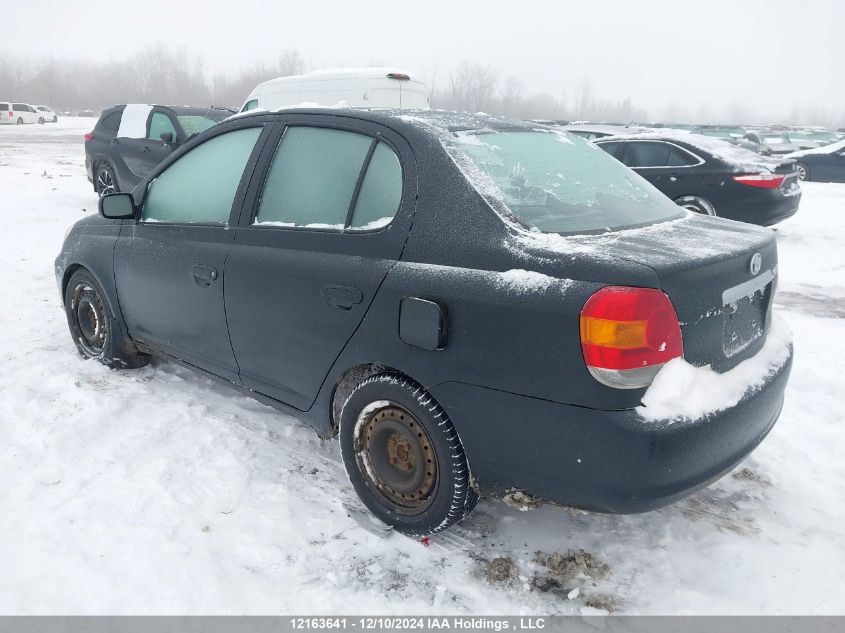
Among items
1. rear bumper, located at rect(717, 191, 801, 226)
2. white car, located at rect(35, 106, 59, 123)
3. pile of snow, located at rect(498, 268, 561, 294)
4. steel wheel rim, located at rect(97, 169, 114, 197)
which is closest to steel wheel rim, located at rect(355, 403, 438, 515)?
pile of snow, located at rect(498, 268, 561, 294)

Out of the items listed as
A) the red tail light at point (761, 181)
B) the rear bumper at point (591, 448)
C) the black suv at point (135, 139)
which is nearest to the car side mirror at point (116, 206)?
the rear bumper at point (591, 448)

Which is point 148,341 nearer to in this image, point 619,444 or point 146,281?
point 146,281

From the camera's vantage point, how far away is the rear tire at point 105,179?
1045cm

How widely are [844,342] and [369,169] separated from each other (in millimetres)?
4273

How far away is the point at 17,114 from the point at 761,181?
152 ft

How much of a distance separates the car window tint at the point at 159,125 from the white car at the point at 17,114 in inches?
1523

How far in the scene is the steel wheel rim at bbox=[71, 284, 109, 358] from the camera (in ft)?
14.4

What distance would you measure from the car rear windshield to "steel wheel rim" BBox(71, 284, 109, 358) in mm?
2919

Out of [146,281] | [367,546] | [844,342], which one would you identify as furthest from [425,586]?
[844,342]

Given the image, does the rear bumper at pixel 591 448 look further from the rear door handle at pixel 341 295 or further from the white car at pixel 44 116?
the white car at pixel 44 116

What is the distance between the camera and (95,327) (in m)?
4.47

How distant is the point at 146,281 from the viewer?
3818 millimetres

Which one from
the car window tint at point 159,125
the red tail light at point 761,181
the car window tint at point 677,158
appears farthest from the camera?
the car window tint at point 159,125
